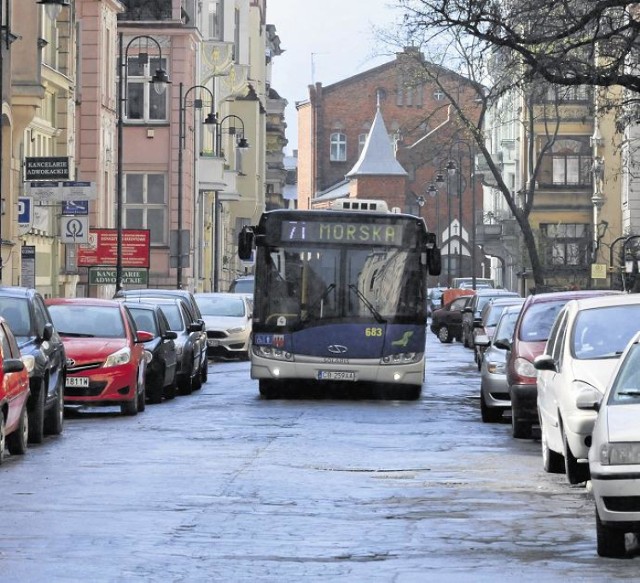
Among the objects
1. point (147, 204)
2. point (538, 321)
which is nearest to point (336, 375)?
point (538, 321)

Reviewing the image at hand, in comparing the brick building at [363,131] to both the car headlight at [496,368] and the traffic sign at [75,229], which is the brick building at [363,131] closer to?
the traffic sign at [75,229]

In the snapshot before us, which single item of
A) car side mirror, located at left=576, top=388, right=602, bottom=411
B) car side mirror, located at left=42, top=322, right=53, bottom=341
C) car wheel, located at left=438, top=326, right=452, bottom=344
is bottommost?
car wheel, located at left=438, top=326, right=452, bottom=344

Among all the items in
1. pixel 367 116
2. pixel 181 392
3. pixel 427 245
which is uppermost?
pixel 367 116

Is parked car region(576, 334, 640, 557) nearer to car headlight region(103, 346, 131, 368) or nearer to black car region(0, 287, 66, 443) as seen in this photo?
black car region(0, 287, 66, 443)

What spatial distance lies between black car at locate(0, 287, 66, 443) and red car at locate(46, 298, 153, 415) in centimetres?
308

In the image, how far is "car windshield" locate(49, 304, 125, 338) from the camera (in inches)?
1084

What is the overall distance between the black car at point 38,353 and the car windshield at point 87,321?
4.34 meters

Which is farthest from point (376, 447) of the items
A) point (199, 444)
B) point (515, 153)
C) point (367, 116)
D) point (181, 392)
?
point (367, 116)

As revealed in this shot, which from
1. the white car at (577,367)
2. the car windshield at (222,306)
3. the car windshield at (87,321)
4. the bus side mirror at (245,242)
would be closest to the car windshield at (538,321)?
the white car at (577,367)

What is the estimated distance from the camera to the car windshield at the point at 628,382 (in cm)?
1237

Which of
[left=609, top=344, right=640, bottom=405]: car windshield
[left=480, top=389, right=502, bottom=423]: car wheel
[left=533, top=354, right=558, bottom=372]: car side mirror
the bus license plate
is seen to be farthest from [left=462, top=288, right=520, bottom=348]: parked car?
[left=609, top=344, right=640, bottom=405]: car windshield

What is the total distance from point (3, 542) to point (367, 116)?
153184 millimetres

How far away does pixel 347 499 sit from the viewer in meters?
15.4

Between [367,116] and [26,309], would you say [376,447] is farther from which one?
[367,116]
